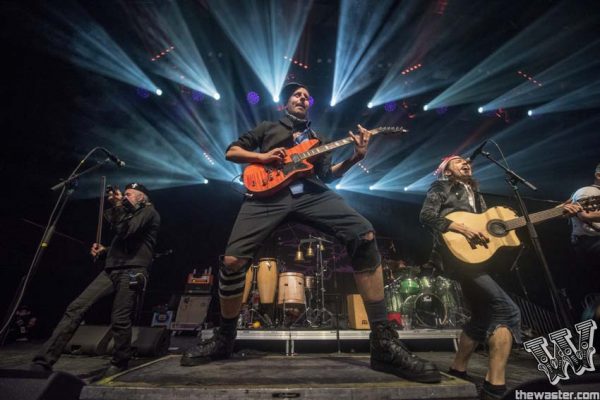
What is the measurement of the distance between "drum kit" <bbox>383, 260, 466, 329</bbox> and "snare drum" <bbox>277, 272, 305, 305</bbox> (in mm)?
2675

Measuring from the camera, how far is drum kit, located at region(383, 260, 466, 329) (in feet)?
25.4

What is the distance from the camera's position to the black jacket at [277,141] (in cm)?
320

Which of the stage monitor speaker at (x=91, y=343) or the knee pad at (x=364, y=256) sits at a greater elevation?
the knee pad at (x=364, y=256)

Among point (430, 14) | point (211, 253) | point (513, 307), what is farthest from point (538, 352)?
point (211, 253)

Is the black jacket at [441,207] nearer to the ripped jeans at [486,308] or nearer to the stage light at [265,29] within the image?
the ripped jeans at [486,308]

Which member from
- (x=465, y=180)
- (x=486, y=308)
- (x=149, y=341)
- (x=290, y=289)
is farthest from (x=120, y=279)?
(x=465, y=180)

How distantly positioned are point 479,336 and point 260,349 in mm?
4320

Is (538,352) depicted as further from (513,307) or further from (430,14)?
(430,14)

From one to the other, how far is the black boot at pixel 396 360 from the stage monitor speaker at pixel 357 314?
4824 millimetres

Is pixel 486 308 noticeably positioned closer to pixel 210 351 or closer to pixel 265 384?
pixel 265 384

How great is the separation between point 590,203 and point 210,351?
5190mm

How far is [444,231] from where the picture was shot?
3.31 metres

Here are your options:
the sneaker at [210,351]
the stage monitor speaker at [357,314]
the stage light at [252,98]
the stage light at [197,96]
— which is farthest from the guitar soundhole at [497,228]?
the stage light at [197,96]

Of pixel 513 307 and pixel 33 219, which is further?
pixel 33 219
